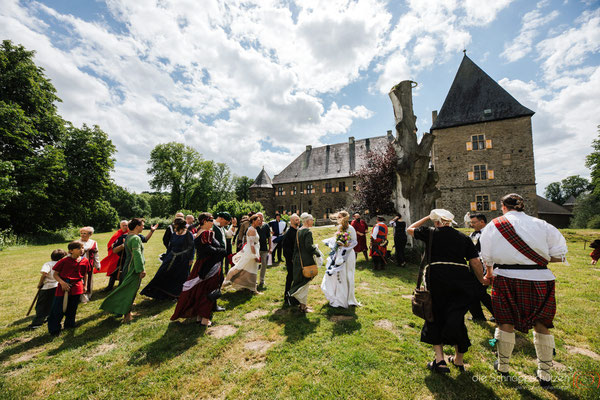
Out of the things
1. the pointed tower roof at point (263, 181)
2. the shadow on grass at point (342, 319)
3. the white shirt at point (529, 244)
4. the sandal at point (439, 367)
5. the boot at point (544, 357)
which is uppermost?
the pointed tower roof at point (263, 181)

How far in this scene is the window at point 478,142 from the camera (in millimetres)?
21203

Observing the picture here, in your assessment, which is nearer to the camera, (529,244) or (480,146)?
(529,244)

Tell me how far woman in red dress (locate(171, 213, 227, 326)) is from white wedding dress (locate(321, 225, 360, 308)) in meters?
2.42

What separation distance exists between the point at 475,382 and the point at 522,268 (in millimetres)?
1445

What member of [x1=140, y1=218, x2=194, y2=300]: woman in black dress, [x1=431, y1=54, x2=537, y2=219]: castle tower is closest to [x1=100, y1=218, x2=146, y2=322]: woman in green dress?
[x1=140, y1=218, x2=194, y2=300]: woman in black dress

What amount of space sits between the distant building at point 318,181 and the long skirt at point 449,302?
101 feet

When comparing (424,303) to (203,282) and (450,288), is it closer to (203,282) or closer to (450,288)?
(450,288)

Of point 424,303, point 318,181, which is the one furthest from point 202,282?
point 318,181

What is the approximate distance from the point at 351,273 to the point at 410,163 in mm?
6682

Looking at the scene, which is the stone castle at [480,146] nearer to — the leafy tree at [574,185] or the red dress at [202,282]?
the red dress at [202,282]

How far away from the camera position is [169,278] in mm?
5664

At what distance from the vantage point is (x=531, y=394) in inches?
101

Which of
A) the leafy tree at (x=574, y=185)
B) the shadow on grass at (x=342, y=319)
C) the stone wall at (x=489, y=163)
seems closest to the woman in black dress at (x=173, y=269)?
the shadow on grass at (x=342, y=319)

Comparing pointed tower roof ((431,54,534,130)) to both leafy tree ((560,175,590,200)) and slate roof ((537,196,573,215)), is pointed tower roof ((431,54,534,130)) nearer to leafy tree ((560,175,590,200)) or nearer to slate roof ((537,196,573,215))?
slate roof ((537,196,573,215))
